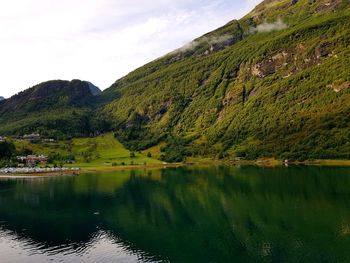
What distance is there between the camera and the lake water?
7456cm

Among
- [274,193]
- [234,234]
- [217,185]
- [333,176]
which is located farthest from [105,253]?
[333,176]

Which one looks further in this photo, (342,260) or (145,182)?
(145,182)

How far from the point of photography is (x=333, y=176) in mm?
177875

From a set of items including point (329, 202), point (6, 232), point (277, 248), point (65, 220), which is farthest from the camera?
point (329, 202)

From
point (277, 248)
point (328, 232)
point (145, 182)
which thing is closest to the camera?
point (277, 248)

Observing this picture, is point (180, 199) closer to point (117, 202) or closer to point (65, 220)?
point (117, 202)

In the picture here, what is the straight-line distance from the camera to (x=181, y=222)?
104 meters

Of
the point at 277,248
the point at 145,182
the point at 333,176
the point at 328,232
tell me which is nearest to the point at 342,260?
the point at 277,248

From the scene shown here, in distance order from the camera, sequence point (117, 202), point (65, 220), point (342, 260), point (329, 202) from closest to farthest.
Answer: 1. point (342, 260)
2. point (65, 220)
3. point (329, 202)
4. point (117, 202)

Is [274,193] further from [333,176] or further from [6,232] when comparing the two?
[6,232]

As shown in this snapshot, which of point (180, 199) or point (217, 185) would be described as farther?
point (217, 185)

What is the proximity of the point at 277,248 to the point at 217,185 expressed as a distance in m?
94.6

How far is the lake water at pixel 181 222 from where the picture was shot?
74.6 meters

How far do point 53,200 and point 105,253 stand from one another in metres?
69.9
